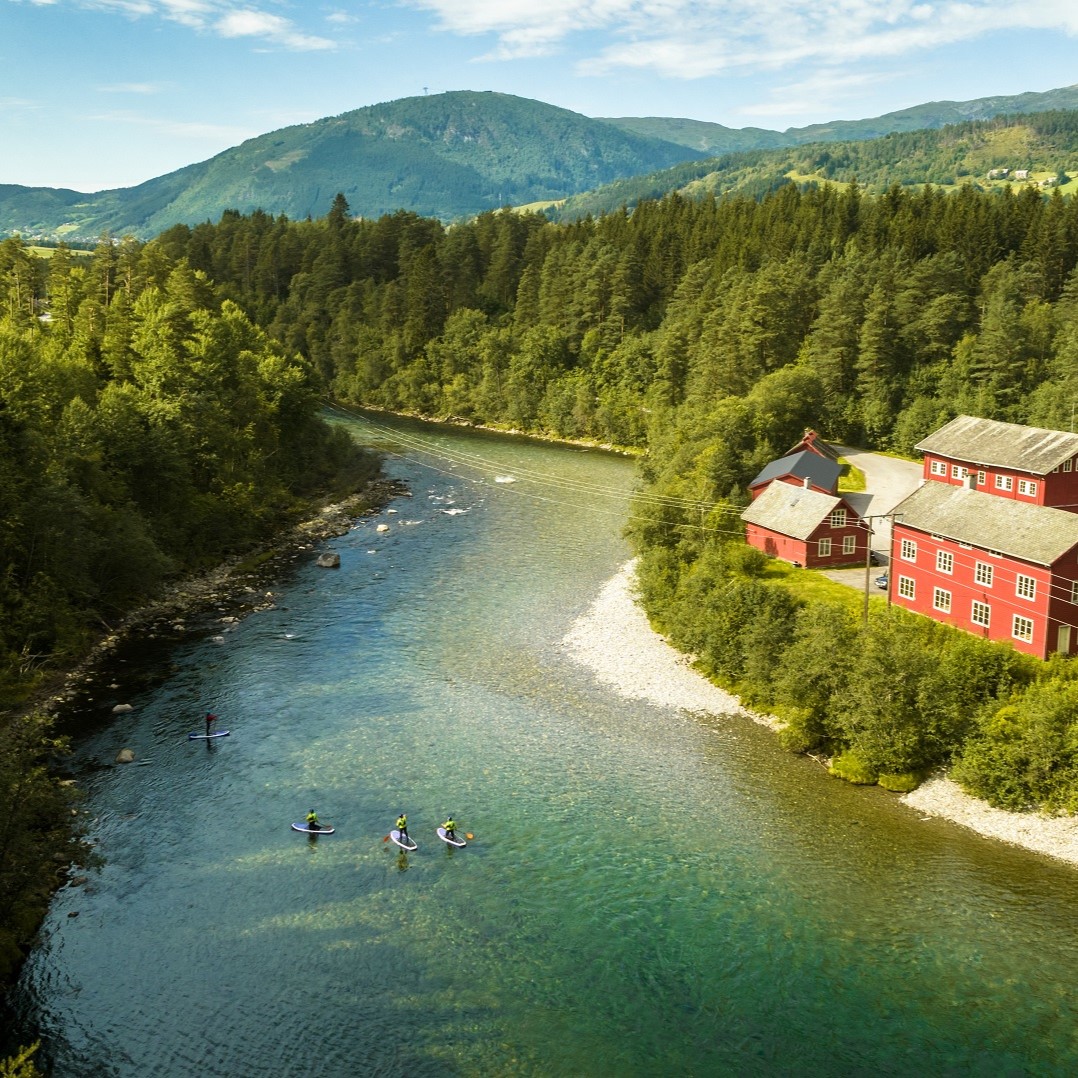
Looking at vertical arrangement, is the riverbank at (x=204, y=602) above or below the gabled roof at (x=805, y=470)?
below

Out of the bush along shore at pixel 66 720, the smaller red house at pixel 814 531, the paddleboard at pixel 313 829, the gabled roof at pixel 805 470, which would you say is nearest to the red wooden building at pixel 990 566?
the smaller red house at pixel 814 531

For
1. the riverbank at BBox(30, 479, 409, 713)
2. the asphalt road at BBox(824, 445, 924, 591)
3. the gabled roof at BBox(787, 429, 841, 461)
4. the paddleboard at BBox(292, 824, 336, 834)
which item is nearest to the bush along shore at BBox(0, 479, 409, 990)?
the riverbank at BBox(30, 479, 409, 713)

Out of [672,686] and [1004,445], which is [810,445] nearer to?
[1004,445]

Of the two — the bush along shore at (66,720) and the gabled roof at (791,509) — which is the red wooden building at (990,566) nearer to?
the gabled roof at (791,509)

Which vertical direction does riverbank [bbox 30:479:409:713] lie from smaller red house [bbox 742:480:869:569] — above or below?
below

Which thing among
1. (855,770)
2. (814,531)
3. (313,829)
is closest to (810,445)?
(814,531)

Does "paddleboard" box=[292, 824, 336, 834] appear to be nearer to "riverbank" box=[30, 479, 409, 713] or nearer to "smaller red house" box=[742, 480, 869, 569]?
"riverbank" box=[30, 479, 409, 713]

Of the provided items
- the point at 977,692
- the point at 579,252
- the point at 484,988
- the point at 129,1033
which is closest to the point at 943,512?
the point at 977,692
